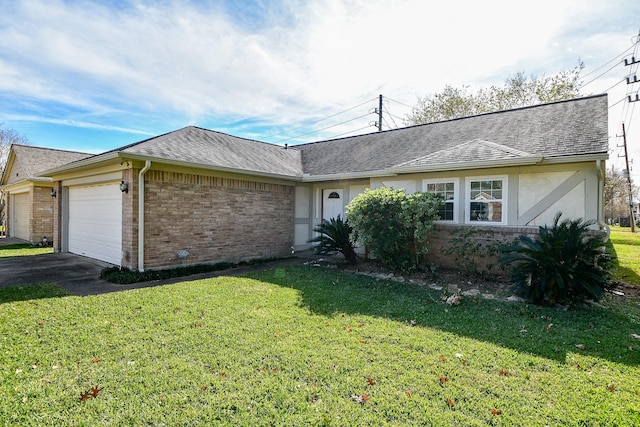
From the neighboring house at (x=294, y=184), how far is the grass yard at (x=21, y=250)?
153 cm

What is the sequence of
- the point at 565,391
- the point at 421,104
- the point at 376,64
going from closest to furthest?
the point at 565,391 → the point at 376,64 → the point at 421,104

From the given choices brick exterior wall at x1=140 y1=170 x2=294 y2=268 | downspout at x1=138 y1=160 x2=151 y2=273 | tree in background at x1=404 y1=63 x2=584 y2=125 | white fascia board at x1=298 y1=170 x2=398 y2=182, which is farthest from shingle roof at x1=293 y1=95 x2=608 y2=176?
tree in background at x1=404 y1=63 x2=584 y2=125

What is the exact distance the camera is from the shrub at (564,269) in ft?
18.7

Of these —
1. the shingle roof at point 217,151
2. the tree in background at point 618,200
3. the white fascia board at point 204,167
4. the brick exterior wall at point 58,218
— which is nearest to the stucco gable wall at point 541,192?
the white fascia board at point 204,167

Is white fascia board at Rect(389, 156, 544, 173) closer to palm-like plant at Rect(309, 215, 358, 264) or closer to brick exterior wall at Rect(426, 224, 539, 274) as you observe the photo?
brick exterior wall at Rect(426, 224, 539, 274)

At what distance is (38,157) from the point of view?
16844 mm

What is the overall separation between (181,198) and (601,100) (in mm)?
12615

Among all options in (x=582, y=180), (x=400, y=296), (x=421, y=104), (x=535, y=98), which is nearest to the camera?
(x=400, y=296)

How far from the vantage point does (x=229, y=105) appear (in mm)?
15445

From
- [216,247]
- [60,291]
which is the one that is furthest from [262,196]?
[60,291]

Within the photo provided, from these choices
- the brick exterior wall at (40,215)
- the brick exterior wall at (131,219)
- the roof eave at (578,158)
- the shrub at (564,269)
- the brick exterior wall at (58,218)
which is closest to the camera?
the shrub at (564,269)

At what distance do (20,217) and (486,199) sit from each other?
76.5 feet

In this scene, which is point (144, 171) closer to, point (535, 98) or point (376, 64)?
point (376, 64)

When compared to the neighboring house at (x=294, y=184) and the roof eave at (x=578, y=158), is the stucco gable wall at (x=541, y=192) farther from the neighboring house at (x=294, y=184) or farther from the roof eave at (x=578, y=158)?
the roof eave at (x=578, y=158)
